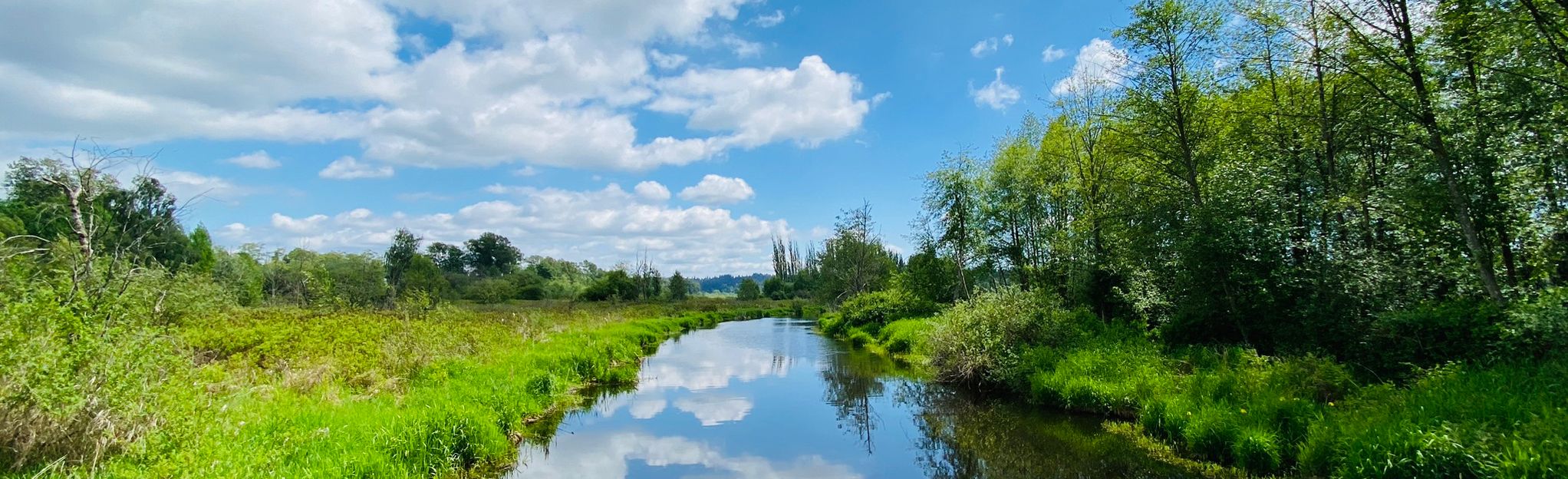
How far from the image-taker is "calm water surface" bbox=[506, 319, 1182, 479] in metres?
10.5

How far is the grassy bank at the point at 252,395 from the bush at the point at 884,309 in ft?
57.3

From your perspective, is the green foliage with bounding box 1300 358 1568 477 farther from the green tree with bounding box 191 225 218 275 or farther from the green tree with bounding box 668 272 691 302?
the green tree with bounding box 668 272 691 302

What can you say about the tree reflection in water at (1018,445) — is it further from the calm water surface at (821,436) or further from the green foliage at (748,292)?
the green foliage at (748,292)

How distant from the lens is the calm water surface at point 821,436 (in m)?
10.5

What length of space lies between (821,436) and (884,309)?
834 inches

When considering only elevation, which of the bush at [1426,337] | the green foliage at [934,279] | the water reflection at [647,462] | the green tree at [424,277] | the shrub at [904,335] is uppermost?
the green tree at [424,277]

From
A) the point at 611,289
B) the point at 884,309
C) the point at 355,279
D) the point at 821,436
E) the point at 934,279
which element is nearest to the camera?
the point at 821,436

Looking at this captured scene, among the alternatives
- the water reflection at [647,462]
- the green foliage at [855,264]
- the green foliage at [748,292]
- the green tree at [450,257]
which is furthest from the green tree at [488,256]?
the water reflection at [647,462]

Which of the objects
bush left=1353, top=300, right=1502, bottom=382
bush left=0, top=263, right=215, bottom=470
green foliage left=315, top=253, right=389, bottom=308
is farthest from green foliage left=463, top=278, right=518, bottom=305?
bush left=1353, top=300, right=1502, bottom=382

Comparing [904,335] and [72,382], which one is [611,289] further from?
[72,382]

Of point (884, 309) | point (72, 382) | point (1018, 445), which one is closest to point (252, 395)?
point (72, 382)

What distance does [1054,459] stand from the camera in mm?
10211

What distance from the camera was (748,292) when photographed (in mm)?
84875

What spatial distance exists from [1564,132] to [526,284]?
260ft
